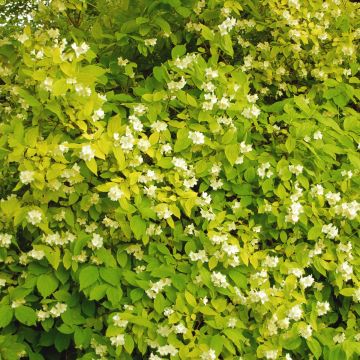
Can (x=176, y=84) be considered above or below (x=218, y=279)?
above

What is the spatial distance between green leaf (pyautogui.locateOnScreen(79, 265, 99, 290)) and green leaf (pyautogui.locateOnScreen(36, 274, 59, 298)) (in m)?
0.16

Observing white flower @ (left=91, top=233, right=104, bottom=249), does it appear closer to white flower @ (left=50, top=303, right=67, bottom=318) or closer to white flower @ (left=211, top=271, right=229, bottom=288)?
white flower @ (left=50, top=303, right=67, bottom=318)

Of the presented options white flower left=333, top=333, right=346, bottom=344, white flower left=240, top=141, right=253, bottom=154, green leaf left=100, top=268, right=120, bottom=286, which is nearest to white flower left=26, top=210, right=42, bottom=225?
green leaf left=100, top=268, right=120, bottom=286

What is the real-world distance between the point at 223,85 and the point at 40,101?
0.92 m

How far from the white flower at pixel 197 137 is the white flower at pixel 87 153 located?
55 centimetres

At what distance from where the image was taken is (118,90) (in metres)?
3.06

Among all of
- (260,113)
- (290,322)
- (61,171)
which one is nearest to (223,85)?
(260,113)

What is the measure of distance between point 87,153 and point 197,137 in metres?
0.59

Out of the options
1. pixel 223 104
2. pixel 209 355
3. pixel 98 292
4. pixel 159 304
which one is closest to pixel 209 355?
pixel 209 355

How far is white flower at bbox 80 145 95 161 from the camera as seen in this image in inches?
85.8

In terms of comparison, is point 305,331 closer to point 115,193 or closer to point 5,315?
point 115,193

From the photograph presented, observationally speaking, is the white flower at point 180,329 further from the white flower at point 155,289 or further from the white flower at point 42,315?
the white flower at point 42,315

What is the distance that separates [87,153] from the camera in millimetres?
2186

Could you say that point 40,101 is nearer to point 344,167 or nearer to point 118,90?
point 118,90
